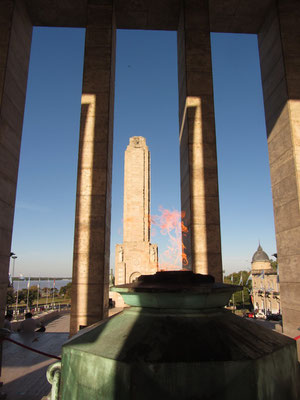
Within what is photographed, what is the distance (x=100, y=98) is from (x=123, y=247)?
99.5ft

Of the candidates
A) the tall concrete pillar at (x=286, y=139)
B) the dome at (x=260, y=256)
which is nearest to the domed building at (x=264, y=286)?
the dome at (x=260, y=256)

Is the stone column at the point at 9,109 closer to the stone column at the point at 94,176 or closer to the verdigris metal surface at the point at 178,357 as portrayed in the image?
the stone column at the point at 94,176

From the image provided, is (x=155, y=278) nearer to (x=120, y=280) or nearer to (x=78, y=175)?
(x=78, y=175)

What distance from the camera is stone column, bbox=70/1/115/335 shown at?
953 cm

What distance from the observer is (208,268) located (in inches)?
383

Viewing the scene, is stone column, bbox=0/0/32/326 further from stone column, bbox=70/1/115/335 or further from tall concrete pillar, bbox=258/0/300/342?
tall concrete pillar, bbox=258/0/300/342

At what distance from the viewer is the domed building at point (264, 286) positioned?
147ft

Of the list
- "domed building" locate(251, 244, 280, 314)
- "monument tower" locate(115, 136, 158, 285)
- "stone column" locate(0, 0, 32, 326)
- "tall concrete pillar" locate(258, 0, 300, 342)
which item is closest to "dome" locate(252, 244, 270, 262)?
"domed building" locate(251, 244, 280, 314)

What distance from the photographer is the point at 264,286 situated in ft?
150

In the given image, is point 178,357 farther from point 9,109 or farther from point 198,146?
point 9,109

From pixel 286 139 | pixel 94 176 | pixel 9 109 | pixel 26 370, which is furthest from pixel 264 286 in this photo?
pixel 9 109

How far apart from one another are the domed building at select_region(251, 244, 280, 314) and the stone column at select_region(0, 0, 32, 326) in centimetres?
3249

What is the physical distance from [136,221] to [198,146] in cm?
3061

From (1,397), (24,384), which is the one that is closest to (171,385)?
(1,397)
